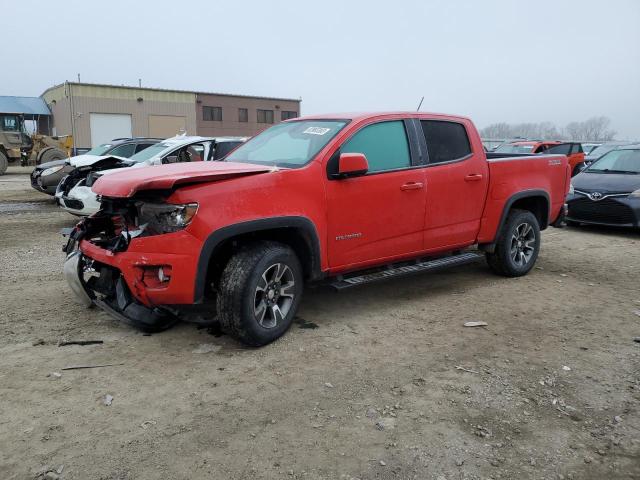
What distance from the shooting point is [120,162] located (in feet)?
29.3

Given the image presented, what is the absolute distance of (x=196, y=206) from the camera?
3.67 metres

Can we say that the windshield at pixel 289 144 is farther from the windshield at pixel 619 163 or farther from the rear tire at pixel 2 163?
the rear tire at pixel 2 163

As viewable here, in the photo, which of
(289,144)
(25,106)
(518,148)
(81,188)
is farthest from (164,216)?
(25,106)

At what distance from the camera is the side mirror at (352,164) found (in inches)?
167

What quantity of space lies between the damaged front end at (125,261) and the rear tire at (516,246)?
12.3 ft

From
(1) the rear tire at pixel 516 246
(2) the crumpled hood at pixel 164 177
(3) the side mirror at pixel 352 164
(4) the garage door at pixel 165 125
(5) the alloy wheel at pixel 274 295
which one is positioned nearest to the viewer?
(2) the crumpled hood at pixel 164 177

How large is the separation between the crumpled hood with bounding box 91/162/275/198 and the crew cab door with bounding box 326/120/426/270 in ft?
2.33

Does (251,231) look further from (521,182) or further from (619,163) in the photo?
(619,163)

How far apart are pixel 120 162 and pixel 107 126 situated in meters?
36.8

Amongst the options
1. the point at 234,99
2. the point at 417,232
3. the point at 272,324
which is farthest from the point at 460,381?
the point at 234,99

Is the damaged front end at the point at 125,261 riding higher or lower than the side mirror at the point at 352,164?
lower

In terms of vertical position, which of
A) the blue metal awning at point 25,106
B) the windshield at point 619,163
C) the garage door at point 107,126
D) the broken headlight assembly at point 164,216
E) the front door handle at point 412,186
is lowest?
the broken headlight assembly at point 164,216

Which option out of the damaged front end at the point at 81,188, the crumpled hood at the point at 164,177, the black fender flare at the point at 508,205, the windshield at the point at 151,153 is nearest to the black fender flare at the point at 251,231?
the crumpled hood at the point at 164,177

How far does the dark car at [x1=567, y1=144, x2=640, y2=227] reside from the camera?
8.98 metres
